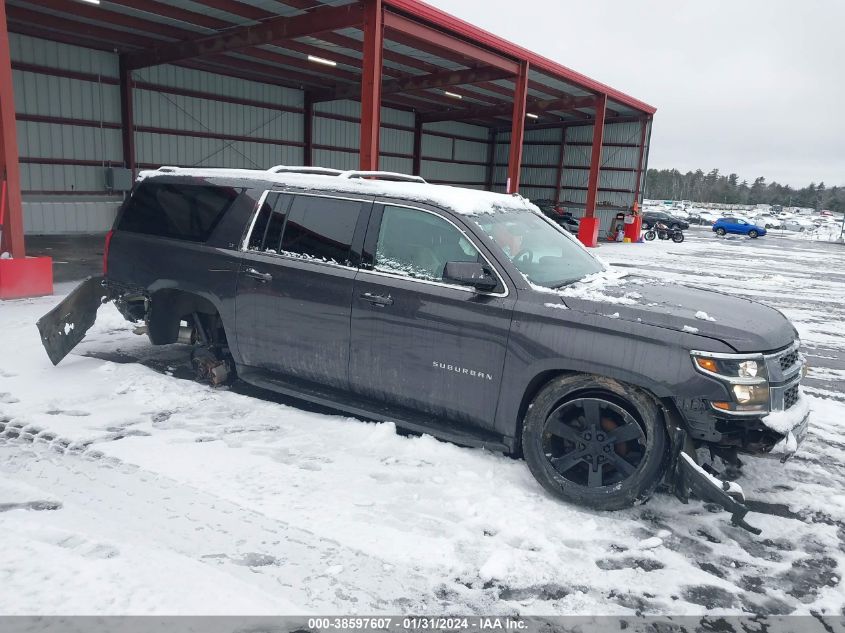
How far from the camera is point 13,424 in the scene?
14.5 feet

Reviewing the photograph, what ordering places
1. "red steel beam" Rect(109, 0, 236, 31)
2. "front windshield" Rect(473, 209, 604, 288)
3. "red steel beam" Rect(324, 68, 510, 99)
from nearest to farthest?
"front windshield" Rect(473, 209, 604, 288) → "red steel beam" Rect(109, 0, 236, 31) → "red steel beam" Rect(324, 68, 510, 99)

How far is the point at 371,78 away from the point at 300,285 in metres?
8.14

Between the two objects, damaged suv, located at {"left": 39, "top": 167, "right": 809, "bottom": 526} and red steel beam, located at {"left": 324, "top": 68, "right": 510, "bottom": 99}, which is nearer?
damaged suv, located at {"left": 39, "top": 167, "right": 809, "bottom": 526}

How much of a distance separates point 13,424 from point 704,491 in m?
4.64

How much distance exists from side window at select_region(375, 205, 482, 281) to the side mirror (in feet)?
0.78

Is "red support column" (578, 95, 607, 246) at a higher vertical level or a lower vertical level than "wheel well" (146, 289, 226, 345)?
higher

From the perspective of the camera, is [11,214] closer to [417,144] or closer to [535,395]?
[535,395]

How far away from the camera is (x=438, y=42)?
1382 cm

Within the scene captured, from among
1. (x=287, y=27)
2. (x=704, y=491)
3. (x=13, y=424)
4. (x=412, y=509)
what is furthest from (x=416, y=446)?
(x=287, y=27)

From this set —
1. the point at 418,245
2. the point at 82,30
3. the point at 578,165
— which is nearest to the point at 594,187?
the point at 578,165

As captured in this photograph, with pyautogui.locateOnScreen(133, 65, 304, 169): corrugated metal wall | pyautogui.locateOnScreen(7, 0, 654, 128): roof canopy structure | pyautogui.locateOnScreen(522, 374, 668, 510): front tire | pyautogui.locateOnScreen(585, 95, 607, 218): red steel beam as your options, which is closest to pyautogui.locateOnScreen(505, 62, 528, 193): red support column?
pyautogui.locateOnScreen(7, 0, 654, 128): roof canopy structure

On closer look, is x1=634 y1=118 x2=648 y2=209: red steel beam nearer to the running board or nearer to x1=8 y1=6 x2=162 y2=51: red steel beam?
x1=8 y1=6 x2=162 y2=51: red steel beam

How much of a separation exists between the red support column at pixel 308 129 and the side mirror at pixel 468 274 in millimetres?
21915

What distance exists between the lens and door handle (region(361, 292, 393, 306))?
4.23 metres
